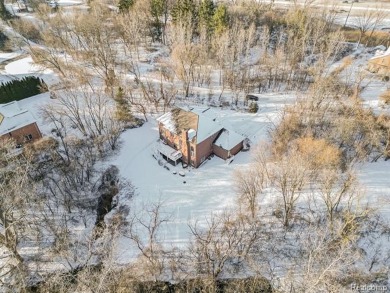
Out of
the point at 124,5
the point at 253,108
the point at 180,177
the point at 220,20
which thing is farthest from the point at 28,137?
the point at 220,20

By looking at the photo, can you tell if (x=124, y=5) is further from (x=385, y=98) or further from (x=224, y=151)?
(x=385, y=98)

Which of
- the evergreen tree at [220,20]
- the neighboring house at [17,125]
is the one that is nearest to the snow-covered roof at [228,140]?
the evergreen tree at [220,20]

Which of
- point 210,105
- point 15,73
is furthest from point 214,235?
point 15,73

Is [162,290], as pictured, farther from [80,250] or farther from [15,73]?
[15,73]

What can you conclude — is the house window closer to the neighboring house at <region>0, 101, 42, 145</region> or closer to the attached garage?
the neighboring house at <region>0, 101, 42, 145</region>

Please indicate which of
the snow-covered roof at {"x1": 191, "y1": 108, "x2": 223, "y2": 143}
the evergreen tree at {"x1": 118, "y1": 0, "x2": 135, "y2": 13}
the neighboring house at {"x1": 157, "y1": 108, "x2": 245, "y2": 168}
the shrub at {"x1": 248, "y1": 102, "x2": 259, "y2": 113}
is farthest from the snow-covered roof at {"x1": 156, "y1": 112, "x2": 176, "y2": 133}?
the evergreen tree at {"x1": 118, "y1": 0, "x2": 135, "y2": 13}

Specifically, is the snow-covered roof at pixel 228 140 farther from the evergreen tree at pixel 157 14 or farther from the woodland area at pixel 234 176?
the evergreen tree at pixel 157 14

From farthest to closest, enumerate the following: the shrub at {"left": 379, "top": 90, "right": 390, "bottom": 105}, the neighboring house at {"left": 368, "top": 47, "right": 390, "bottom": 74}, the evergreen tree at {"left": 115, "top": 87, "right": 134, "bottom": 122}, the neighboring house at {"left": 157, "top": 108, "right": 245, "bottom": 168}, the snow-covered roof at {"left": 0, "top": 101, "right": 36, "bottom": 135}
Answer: the neighboring house at {"left": 368, "top": 47, "right": 390, "bottom": 74}, the shrub at {"left": 379, "top": 90, "right": 390, "bottom": 105}, the evergreen tree at {"left": 115, "top": 87, "right": 134, "bottom": 122}, the snow-covered roof at {"left": 0, "top": 101, "right": 36, "bottom": 135}, the neighboring house at {"left": 157, "top": 108, "right": 245, "bottom": 168}
